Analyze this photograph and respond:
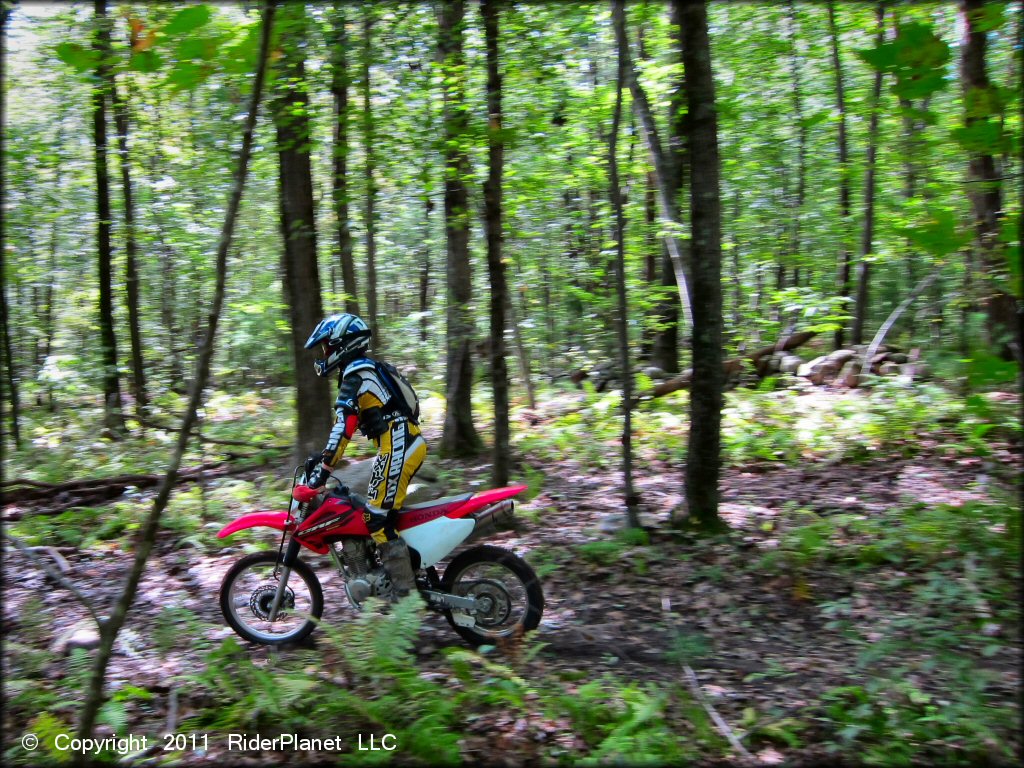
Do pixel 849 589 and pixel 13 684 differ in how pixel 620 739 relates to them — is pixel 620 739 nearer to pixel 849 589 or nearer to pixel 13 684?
pixel 849 589

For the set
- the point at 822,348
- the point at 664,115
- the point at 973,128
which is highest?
the point at 664,115

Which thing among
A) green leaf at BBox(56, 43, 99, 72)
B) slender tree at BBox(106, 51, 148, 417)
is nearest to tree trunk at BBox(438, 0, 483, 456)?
green leaf at BBox(56, 43, 99, 72)

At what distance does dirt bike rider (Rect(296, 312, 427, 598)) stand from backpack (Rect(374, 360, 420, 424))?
0.05ft

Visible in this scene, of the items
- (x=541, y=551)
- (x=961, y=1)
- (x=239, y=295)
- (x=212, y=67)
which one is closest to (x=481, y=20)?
(x=212, y=67)

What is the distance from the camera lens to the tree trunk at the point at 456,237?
7.37 m

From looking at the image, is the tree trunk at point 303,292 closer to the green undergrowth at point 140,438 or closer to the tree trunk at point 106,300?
the green undergrowth at point 140,438

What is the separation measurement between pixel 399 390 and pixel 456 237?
465cm

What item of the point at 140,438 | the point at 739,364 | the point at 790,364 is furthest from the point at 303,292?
the point at 790,364

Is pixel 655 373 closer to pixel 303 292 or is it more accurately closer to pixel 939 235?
pixel 303 292

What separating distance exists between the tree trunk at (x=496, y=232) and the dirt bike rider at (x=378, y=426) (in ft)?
7.80

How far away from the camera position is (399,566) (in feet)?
18.0

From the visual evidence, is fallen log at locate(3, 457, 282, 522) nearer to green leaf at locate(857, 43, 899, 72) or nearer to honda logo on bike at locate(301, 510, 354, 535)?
honda logo on bike at locate(301, 510, 354, 535)

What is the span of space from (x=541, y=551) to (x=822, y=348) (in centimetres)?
1079

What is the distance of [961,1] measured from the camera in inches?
347
